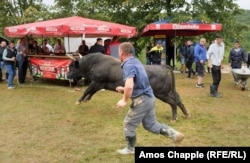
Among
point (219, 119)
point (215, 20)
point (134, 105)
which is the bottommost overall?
point (219, 119)

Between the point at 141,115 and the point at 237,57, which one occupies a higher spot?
the point at 237,57

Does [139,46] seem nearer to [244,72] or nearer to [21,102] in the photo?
[244,72]

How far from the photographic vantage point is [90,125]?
312 inches

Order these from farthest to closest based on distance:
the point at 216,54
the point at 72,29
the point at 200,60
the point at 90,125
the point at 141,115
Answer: the point at 72,29
the point at 200,60
the point at 216,54
the point at 90,125
the point at 141,115

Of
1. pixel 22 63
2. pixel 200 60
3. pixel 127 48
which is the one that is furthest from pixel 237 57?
pixel 127 48

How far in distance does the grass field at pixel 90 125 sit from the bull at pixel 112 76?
0.49 metres

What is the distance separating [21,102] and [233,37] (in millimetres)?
14402

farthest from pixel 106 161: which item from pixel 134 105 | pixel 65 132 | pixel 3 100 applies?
pixel 3 100

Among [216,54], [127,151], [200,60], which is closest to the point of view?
[127,151]

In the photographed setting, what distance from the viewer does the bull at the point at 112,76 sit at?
8258 mm

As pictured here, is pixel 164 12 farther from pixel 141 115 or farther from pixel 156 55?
pixel 141 115

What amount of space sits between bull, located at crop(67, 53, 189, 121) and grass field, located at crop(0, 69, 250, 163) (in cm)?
49

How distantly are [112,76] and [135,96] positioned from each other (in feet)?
12.5

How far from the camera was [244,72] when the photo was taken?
12.5 meters
